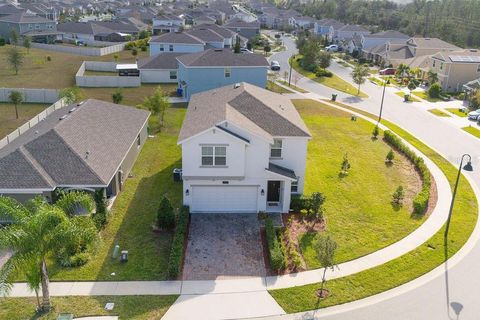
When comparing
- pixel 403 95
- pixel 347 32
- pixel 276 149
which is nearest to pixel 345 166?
pixel 276 149

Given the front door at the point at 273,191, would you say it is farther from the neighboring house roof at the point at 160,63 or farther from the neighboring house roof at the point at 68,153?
the neighboring house roof at the point at 160,63

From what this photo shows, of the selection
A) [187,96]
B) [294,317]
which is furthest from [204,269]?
[187,96]

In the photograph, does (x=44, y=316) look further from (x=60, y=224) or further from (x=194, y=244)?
(x=194, y=244)

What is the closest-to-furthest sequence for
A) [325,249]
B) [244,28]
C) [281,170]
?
1. [325,249]
2. [281,170]
3. [244,28]

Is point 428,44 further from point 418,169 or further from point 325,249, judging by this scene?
point 325,249

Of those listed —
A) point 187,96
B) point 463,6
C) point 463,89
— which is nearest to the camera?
point 187,96

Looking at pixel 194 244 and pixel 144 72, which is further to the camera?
pixel 144 72

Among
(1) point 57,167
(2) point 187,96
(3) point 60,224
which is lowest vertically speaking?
(2) point 187,96
